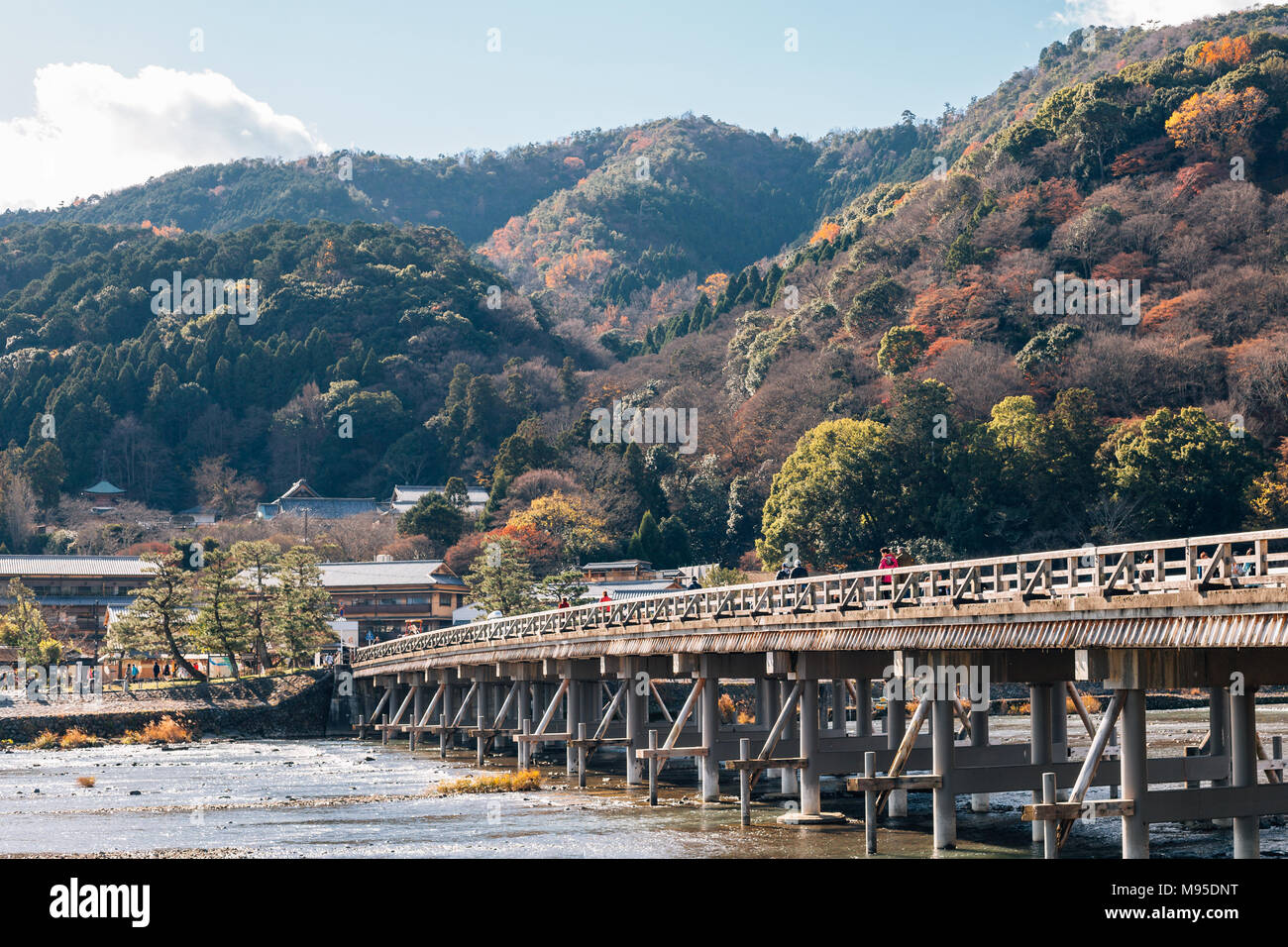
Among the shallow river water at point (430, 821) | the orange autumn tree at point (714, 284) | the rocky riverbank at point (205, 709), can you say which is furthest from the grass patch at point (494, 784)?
the orange autumn tree at point (714, 284)

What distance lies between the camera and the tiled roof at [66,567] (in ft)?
291

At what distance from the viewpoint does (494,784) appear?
37281mm

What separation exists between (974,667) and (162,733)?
44338 millimetres

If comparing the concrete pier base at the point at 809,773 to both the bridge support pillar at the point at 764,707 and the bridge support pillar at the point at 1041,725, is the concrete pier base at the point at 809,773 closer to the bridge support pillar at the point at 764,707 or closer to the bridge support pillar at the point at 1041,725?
the bridge support pillar at the point at 1041,725

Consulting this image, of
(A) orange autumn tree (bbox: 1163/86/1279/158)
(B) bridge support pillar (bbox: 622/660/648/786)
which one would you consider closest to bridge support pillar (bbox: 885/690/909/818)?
(B) bridge support pillar (bbox: 622/660/648/786)

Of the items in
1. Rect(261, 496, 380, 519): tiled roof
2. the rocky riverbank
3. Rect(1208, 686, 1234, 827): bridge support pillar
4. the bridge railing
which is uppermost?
Rect(261, 496, 380, 519): tiled roof

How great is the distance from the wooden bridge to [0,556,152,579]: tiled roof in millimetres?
55110

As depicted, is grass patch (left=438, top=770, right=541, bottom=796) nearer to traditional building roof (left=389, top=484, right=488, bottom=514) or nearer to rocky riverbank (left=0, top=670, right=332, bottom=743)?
rocky riverbank (left=0, top=670, right=332, bottom=743)

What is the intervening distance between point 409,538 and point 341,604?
41.5 ft

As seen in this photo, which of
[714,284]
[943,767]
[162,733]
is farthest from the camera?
[714,284]

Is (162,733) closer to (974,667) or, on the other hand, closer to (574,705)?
(574,705)

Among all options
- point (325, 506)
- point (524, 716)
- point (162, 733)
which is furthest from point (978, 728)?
point (325, 506)

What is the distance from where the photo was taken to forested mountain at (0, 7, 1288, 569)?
72188mm

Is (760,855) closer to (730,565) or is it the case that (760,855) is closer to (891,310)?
(730,565)
